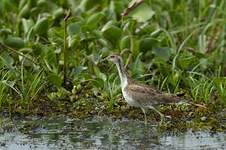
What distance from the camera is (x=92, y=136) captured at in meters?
8.54

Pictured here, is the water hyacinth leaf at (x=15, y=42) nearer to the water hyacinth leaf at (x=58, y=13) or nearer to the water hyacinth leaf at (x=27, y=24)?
the water hyacinth leaf at (x=27, y=24)

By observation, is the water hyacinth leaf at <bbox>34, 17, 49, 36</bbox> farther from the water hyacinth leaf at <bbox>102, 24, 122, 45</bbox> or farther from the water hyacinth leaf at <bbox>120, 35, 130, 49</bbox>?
the water hyacinth leaf at <bbox>120, 35, 130, 49</bbox>

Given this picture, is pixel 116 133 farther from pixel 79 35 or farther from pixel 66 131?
pixel 79 35

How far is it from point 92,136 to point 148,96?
2.37 ft

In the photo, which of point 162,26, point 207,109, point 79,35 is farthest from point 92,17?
point 207,109

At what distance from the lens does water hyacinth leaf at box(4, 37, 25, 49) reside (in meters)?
10.3

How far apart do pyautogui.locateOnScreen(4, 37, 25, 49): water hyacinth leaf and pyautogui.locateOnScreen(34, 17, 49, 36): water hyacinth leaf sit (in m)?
0.42

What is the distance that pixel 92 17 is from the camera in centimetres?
1068

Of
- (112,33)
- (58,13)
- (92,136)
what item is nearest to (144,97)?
(92,136)

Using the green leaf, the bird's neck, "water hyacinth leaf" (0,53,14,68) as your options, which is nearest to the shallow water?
the bird's neck

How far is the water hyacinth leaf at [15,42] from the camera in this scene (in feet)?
33.9

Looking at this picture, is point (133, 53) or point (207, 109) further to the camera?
point (133, 53)

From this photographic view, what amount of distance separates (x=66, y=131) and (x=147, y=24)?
2.73 m

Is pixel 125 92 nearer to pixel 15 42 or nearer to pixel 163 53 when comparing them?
pixel 163 53
